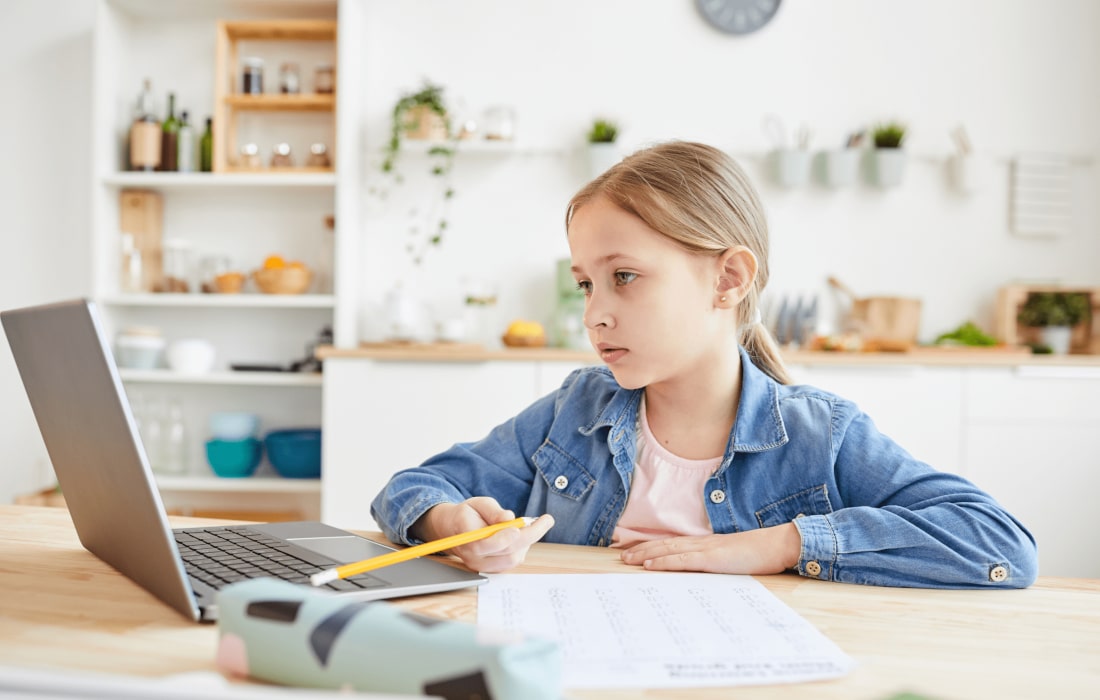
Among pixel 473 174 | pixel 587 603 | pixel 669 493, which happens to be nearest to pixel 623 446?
pixel 669 493

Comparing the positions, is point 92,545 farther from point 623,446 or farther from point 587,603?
point 623,446

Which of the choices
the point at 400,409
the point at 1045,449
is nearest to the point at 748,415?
the point at 400,409

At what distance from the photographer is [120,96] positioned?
3.64m

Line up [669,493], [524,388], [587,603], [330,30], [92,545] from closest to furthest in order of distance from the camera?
[587,603]
[92,545]
[669,493]
[524,388]
[330,30]

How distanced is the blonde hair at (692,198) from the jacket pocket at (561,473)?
33cm

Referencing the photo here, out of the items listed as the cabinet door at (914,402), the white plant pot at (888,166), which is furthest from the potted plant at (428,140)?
the white plant pot at (888,166)

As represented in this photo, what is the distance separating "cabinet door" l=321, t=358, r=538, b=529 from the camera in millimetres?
3182

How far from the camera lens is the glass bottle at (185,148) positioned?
11.4 ft

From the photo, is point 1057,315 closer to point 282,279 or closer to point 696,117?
point 696,117

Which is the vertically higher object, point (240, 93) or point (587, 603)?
point (240, 93)

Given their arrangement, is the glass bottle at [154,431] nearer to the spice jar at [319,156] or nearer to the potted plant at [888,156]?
the spice jar at [319,156]

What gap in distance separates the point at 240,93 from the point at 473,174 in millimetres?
936

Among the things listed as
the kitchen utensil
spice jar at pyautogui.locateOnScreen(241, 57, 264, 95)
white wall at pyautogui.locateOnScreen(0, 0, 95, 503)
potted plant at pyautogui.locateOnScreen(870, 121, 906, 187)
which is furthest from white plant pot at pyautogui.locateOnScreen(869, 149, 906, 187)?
white wall at pyautogui.locateOnScreen(0, 0, 95, 503)

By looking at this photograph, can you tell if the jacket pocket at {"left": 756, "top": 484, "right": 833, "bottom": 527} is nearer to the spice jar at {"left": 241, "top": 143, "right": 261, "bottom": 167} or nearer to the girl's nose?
the girl's nose
